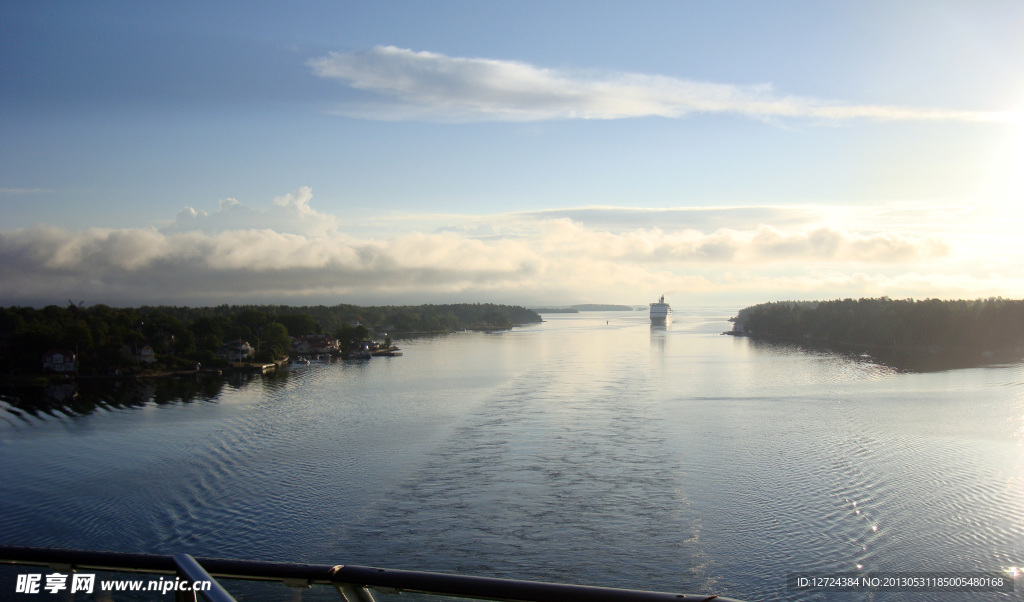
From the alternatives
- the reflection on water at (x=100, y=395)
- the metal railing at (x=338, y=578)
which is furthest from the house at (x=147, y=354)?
the metal railing at (x=338, y=578)

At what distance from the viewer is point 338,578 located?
3.58ft

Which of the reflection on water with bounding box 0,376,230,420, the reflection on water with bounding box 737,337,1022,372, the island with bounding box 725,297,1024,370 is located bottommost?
the reflection on water with bounding box 0,376,230,420

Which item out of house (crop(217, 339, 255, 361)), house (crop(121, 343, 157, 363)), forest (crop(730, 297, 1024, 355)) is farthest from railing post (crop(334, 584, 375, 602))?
forest (crop(730, 297, 1024, 355))

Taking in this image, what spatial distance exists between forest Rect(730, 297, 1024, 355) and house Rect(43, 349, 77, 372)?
136 ft

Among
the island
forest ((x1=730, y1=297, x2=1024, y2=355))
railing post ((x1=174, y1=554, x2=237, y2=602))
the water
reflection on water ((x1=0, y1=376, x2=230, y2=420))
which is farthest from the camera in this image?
forest ((x1=730, y1=297, x2=1024, y2=355))

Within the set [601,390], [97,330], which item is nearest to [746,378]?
[601,390]

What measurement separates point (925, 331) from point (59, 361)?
1751 inches

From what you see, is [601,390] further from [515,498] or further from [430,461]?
[515,498]

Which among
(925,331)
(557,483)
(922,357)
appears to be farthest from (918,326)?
(557,483)

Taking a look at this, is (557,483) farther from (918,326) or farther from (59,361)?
(918,326)

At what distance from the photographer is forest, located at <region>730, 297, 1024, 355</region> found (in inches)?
1319

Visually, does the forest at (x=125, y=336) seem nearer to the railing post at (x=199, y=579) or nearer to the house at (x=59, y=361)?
the house at (x=59, y=361)

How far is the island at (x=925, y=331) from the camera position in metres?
31.5

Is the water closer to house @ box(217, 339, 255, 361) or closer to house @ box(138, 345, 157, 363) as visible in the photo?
house @ box(138, 345, 157, 363)
